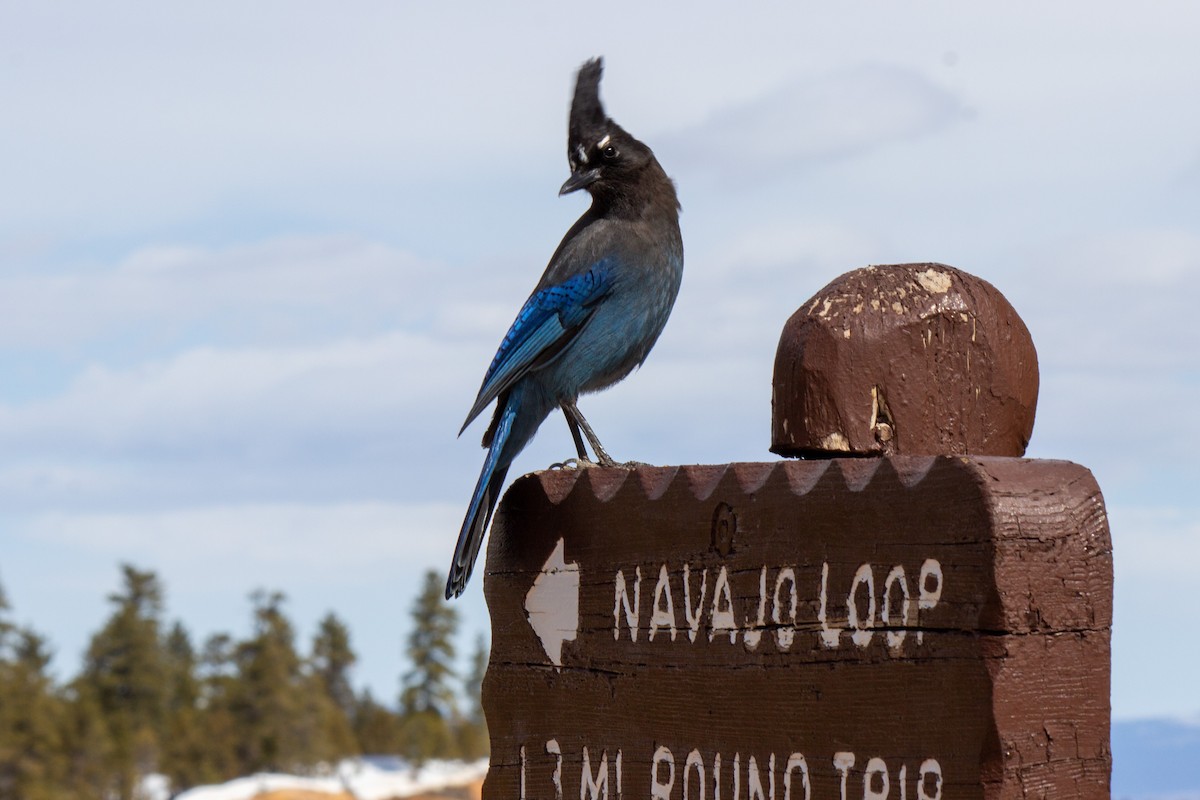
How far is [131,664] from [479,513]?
45.9 meters

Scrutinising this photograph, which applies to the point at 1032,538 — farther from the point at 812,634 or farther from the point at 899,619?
the point at 812,634

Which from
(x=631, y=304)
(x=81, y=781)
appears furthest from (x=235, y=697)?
(x=631, y=304)

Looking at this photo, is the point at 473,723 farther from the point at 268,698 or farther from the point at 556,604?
the point at 556,604

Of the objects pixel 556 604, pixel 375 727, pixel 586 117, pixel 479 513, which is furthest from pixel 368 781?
pixel 556 604

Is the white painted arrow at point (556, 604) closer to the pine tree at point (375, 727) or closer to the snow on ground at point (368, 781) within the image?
the snow on ground at point (368, 781)

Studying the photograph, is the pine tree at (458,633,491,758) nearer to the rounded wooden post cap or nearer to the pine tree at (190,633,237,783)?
the pine tree at (190,633,237,783)

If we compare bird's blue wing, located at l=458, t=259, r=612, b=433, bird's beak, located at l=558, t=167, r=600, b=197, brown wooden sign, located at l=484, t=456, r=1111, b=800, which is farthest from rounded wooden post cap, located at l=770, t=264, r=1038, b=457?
bird's beak, located at l=558, t=167, r=600, b=197

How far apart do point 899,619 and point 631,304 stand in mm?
2074

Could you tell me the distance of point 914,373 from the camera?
310 centimetres

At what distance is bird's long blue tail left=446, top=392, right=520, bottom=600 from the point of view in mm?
4090

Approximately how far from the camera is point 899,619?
2.69m

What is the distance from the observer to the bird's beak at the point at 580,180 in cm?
487

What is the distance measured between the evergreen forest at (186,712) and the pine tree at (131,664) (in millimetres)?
29

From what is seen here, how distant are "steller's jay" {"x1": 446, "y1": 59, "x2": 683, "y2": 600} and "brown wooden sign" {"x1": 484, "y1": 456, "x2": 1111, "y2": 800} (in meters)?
0.91
